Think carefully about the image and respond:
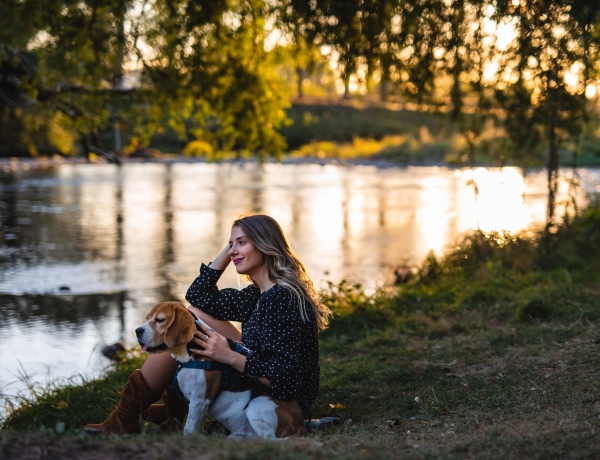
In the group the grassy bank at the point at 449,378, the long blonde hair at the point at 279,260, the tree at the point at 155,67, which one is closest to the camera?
the grassy bank at the point at 449,378

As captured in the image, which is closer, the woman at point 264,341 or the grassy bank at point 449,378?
the grassy bank at point 449,378

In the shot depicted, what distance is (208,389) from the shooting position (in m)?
4.30

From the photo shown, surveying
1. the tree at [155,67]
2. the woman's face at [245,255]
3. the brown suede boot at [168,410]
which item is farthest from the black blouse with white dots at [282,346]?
the tree at [155,67]

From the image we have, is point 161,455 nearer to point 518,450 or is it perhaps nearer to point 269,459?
point 269,459

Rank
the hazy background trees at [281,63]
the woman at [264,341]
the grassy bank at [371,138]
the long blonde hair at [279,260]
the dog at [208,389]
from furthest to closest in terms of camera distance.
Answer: the grassy bank at [371,138], the hazy background trees at [281,63], the long blonde hair at [279,260], the woman at [264,341], the dog at [208,389]

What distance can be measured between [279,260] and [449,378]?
6.39 feet

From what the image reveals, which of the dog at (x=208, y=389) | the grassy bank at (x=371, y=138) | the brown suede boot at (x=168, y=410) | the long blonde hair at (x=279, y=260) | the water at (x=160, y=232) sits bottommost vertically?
the water at (x=160, y=232)

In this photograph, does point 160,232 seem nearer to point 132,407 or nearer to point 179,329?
point 132,407

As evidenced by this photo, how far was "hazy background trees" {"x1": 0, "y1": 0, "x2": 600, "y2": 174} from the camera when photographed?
28.7ft

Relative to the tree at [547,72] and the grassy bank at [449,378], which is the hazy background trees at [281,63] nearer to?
the tree at [547,72]

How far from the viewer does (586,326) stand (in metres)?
7.02

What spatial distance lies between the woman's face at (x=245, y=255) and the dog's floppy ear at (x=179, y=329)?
54cm

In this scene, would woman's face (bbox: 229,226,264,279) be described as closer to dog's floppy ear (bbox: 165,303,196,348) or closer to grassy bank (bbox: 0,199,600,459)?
dog's floppy ear (bbox: 165,303,196,348)

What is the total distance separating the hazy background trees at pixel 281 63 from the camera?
8.76 meters
